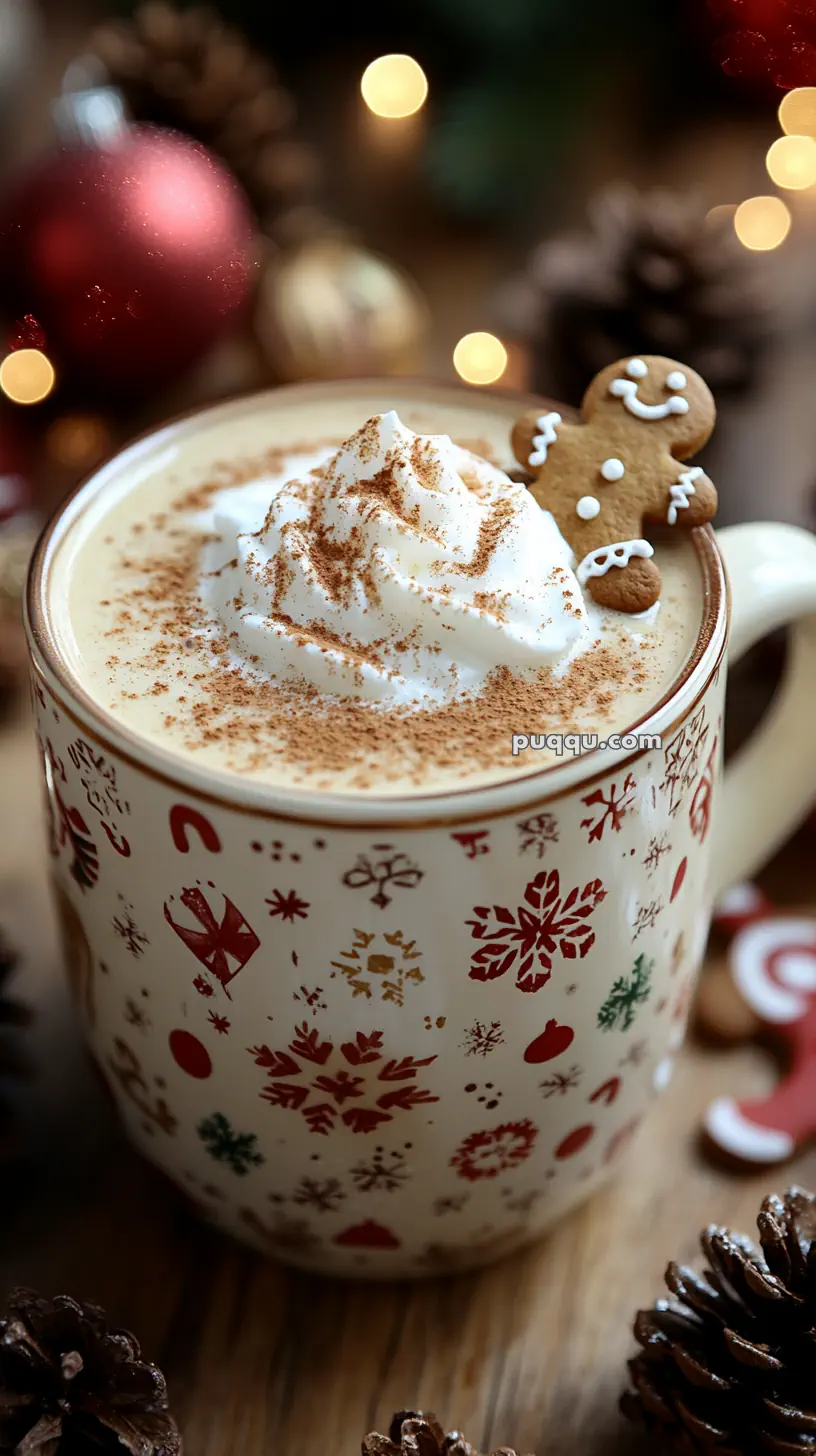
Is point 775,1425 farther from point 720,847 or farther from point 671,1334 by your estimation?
point 720,847

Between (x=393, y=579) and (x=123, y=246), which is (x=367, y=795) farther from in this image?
(x=123, y=246)

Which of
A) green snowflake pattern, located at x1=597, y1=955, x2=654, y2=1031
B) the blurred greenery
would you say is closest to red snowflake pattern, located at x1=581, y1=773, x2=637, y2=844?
green snowflake pattern, located at x1=597, y1=955, x2=654, y2=1031

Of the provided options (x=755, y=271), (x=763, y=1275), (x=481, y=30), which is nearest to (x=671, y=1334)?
(x=763, y=1275)

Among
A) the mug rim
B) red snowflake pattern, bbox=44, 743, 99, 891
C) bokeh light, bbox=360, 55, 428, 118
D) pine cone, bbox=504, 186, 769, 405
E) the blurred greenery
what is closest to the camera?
the mug rim

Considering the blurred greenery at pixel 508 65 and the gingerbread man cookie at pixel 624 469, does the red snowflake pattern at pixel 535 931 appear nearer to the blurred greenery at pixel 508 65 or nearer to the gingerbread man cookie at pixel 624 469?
the gingerbread man cookie at pixel 624 469

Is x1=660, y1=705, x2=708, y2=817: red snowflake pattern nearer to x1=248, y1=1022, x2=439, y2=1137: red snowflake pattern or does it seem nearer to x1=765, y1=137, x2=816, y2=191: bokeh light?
x1=248, y1=1022, x2=439, y2=1137: red snowflake pattern

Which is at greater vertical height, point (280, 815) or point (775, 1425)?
point (280, 815)

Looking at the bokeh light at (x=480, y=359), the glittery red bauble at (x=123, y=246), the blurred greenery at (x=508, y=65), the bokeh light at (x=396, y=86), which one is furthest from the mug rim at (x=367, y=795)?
the bokeh light at (x=396, y=86)
